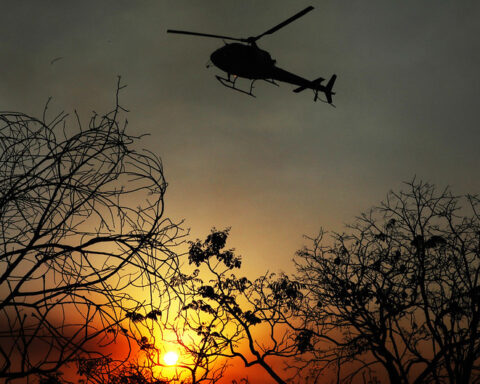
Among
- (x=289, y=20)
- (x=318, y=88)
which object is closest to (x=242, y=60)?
(x=289, y=20)

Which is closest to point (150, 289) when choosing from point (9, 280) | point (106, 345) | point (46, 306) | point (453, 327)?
point (106, 345)

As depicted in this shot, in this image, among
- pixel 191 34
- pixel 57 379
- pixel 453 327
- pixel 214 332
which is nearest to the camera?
pixel 57 379

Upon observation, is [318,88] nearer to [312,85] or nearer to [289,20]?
[312,85]

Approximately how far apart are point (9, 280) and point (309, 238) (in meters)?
15.4

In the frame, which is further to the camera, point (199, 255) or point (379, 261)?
point (199, 255)

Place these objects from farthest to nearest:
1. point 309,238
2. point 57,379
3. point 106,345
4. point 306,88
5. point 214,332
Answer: point 306,88 < point 214,332 < point 309,238 < point 106,345 < point 57,379

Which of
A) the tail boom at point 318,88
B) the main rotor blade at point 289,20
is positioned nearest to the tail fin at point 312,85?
the tail boom at point 318,88

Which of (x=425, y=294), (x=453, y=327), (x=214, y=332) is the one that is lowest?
(x=453, y=327)

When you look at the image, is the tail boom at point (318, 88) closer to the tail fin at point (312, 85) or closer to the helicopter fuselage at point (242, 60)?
the tail fin at point (312, 85)

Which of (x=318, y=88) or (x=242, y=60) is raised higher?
(x=318, y=88)

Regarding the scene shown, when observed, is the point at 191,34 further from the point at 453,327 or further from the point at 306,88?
the point at 453,327

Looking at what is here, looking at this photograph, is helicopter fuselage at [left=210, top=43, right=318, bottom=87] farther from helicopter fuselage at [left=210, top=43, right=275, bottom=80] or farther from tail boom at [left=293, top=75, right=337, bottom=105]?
tail boom at [left=293, top=75, right=337, bottom=105]

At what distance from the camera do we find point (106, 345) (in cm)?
325

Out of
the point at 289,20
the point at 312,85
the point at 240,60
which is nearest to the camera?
the point at 289,20
